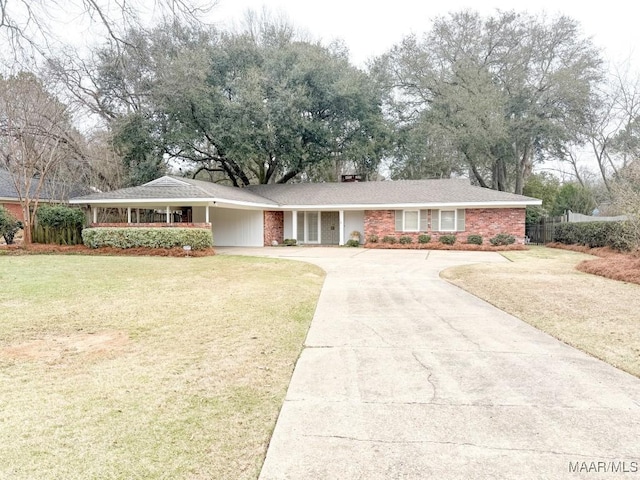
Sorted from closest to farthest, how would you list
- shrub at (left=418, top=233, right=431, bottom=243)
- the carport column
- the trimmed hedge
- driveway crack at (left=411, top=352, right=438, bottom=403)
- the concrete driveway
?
1. the concrete driveway
2. driveway crack at (left=411, top=352, right=438, bottom=403)
3. the trimmed hedge
4. shrub at (left=418, top=233, right=431, bottom=243)
5. the carport column

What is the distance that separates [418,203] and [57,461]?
2102cm

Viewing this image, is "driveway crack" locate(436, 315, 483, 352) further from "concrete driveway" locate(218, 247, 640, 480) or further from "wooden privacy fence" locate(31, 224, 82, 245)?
"wooden privacy fence" locate(31, 224, 82, 245)

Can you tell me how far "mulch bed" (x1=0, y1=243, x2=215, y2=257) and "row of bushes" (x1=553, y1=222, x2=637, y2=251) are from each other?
48.8 ft

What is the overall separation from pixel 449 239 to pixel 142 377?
778 inches

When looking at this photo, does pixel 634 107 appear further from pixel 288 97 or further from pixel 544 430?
pixel 544 430

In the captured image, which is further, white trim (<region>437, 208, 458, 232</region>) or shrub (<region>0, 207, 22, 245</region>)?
white trim (<region>437, 208, 458, 232</region>)

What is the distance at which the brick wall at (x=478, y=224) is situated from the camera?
70.1ft

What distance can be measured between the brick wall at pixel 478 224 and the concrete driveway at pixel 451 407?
54.8ft

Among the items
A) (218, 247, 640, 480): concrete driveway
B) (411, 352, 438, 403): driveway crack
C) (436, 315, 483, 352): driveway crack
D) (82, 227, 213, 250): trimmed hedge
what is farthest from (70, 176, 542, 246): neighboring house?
(411, 352, 438, 403): driveway crack

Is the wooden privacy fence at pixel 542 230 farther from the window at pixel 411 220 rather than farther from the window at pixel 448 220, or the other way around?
the window at pixel 411 220

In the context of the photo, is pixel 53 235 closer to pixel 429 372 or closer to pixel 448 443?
pixel 429 372

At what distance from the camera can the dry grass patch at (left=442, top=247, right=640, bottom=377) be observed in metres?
5.00

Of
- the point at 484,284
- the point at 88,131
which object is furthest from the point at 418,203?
the point at 88,131

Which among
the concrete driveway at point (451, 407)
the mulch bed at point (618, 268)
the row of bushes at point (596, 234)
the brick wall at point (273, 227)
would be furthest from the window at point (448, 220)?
the concrete driveway at point (451, 407)
